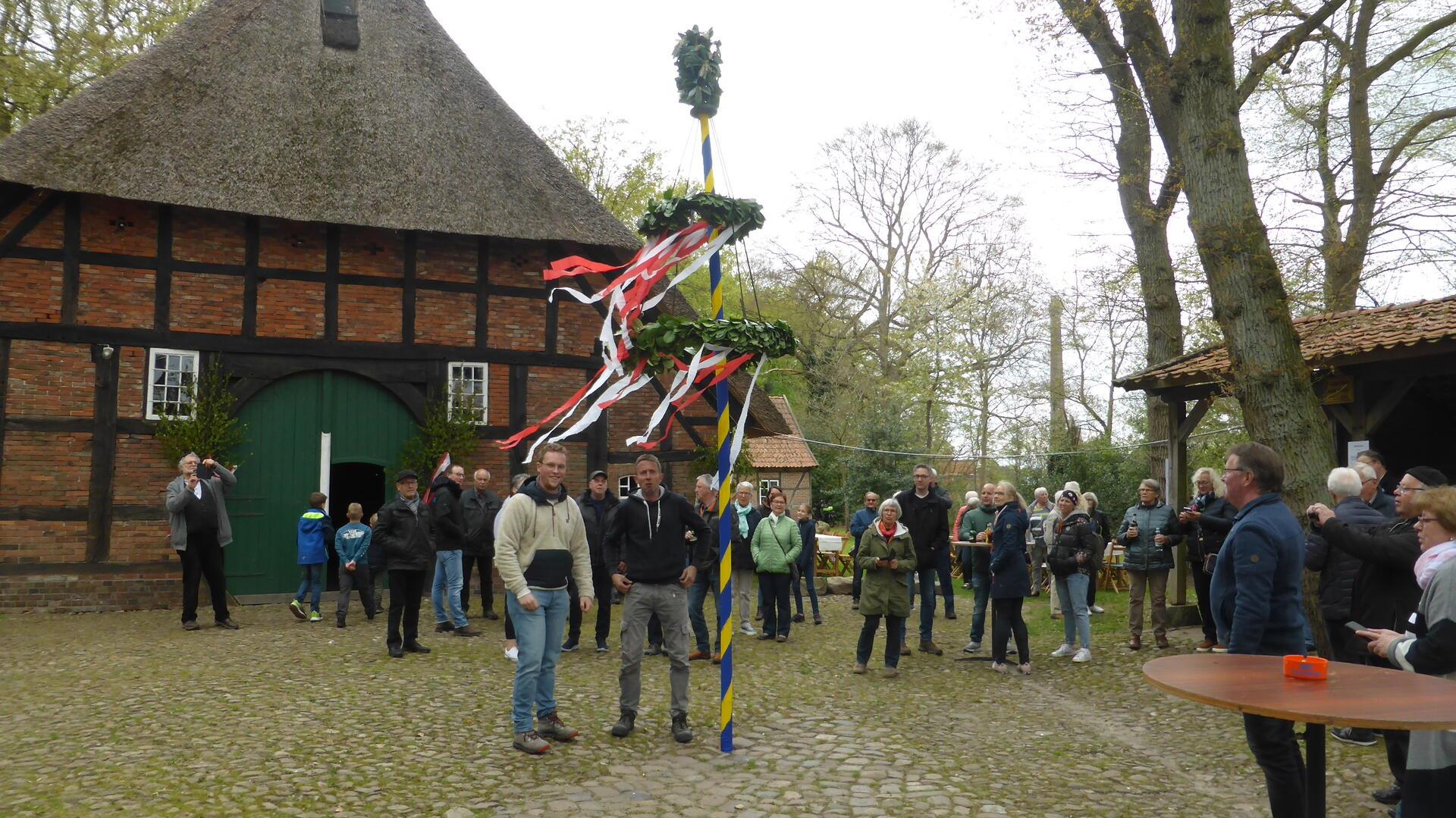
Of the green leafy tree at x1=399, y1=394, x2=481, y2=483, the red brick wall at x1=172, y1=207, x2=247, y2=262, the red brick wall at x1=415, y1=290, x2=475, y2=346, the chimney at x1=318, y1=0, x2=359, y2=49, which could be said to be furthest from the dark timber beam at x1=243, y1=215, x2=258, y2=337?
the chimney at x1=318, y1=0, x2=359, y2=49

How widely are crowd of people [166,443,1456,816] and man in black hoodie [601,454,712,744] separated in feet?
0.05

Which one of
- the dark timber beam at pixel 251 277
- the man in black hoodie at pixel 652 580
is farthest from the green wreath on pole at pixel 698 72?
the dark timber beam at pixel 251 277

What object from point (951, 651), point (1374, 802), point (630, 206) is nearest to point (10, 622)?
point (951, 651)

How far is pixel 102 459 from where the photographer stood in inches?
492

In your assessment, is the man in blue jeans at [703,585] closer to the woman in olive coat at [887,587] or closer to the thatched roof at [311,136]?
the woman in olive coat at [887,587]

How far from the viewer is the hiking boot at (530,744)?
583 cm

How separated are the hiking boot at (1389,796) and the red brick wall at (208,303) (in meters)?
13.1

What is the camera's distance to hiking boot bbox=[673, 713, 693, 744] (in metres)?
6.21

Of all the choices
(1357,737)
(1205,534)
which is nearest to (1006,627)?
(1205,534)

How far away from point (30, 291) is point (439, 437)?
5178 mm

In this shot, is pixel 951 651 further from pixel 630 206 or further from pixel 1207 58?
pixel 630 206

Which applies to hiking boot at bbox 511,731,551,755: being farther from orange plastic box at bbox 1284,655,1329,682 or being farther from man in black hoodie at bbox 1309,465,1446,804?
man in black hoodie at bbox 1309,465,1446,804

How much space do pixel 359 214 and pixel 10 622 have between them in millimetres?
6211

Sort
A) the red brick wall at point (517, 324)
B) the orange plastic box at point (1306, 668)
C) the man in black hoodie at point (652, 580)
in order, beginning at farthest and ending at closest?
1. the red brick wall at point (517, 324)
2. the man in black hoodie at point (652, 580)
3. the orange plastic box at point (1306, 668)
